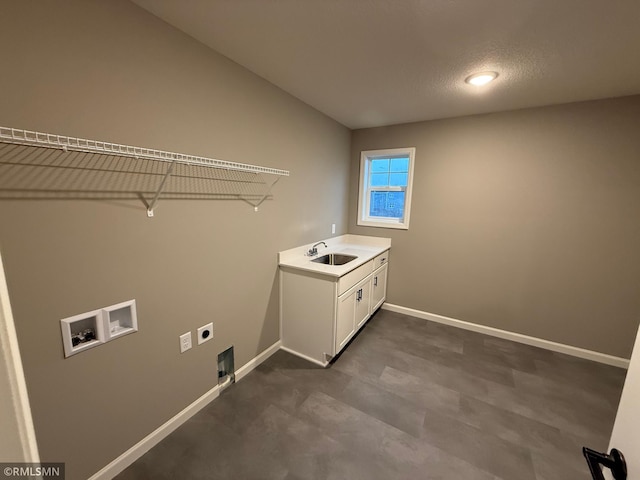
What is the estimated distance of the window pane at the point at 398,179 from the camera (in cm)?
334

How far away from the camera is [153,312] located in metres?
1.54

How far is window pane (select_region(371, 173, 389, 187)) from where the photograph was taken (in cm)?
350

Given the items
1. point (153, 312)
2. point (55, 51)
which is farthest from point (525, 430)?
point (55, 51)

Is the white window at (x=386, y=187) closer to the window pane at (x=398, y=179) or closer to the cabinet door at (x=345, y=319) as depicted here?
the window pane at (x=398, y=179)

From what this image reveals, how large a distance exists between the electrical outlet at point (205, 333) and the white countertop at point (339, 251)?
2.70 ft

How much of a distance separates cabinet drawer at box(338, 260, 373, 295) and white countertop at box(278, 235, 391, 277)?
6 cm

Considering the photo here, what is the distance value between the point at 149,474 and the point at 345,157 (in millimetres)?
3342

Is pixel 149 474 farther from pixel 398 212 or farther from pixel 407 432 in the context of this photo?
pixel 398 212

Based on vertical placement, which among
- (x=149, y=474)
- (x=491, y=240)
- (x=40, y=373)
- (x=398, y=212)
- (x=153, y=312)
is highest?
(x=398, y=212)

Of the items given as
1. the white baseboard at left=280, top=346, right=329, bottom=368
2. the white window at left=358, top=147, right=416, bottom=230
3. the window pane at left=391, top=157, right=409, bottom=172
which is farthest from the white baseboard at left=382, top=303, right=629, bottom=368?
the window pane at left=391, top=157, right=409, bottom=172

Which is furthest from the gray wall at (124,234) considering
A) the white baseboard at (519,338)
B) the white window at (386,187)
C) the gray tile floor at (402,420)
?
the white baseboard at (519,338)

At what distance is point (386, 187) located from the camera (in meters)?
3.45

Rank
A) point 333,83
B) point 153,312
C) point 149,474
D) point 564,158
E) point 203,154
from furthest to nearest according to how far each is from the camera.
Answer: point 564,158 < point 333,83 < point 203,154 < point 153,312 < point 149,474

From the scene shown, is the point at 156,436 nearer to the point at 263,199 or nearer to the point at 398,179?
the point at 263,199
